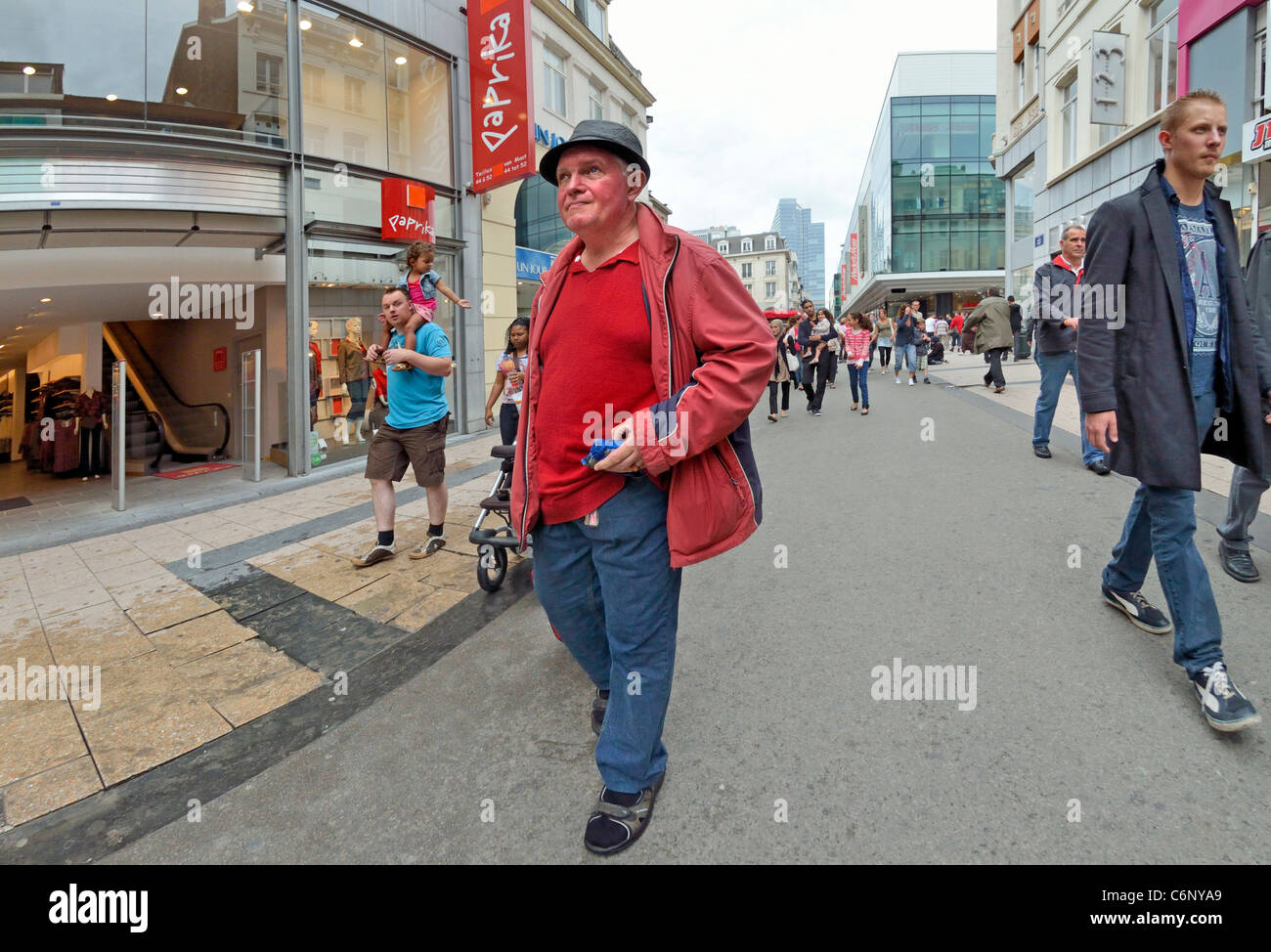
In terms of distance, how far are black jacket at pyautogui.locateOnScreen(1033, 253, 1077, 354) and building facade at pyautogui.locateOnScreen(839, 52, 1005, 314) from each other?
1758 inches

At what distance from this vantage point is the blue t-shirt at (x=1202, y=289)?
270cm

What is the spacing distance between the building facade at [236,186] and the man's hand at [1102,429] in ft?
30.1

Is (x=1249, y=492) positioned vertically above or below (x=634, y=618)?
above

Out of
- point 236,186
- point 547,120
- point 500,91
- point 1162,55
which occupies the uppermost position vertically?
point 1162,55

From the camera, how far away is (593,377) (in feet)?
6.70

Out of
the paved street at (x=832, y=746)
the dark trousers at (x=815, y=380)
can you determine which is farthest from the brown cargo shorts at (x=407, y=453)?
the dark trousers at (x=815, y=380)

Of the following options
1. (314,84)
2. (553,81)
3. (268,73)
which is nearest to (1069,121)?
(553,81)

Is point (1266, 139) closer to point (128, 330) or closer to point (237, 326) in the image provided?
point (237, 326)

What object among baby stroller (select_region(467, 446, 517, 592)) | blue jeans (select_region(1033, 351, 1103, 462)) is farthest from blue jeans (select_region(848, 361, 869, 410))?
baby stroller (select_region(467, 446, 517, 592))

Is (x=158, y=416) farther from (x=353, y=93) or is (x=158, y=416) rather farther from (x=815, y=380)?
(x=815, y=380)

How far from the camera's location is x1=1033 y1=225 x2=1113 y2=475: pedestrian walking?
630 cm

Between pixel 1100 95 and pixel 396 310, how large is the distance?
19265mm

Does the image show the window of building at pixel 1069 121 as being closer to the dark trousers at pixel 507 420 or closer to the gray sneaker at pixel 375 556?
the dark trousers at pixel 507 420
